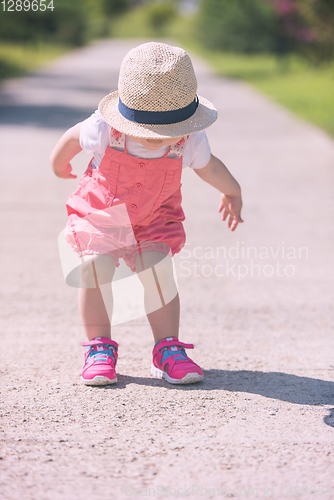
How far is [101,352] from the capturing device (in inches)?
92.8

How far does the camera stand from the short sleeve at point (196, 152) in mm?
2334

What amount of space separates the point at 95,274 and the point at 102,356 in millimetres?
311

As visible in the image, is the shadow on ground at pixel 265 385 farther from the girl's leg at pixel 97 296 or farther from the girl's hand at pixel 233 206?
the girl's hand at pixel 233 206

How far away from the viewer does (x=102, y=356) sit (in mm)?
2332

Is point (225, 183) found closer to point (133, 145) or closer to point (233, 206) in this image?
point (233, 206)

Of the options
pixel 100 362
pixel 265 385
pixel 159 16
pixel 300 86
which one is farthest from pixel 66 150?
pixel 159 16

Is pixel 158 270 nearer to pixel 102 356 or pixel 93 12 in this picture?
pixel 102 356

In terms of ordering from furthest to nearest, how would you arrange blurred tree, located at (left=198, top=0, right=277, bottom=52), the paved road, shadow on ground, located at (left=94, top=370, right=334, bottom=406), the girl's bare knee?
blurred tree, located at (left=198, top=0, right=277, bottom=52), the girl's bare knee, shadow on ground, located at (left=94, top=370, right=334, bottom=406), the paved road

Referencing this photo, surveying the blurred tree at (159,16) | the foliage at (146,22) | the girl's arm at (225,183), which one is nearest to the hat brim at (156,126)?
the girl's arm at (225,183)

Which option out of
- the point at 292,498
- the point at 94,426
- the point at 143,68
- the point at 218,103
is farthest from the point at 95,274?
the point at 218,103

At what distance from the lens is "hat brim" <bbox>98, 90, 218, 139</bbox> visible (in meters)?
2.11

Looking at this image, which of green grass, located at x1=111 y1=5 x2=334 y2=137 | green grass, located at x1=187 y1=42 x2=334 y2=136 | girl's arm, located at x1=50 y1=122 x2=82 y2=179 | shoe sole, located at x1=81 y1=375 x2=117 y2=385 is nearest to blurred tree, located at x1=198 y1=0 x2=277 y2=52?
green grass, located at x1=111 y1=5 x2=334 y2=137

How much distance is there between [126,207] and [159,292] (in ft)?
1.18

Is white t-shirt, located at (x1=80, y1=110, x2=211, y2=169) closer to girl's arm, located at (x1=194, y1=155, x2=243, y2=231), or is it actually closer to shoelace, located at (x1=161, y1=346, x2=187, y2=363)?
girl's arm, located at (x1=194, y1=155, x2=243, y2=231)
